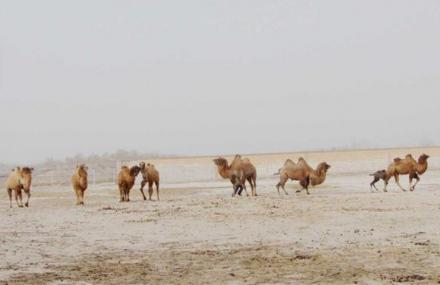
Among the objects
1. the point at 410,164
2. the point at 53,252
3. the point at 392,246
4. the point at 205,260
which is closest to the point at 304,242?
the point at 392,246

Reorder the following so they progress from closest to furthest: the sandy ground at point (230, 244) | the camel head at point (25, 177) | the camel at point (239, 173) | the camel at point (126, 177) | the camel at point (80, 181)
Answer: the sandy ground at point (230, 244)
the camel head at point (25, 177)
the camel at point (80, 181)
the camel at point (126, 177)
the camel at point (239, 173)

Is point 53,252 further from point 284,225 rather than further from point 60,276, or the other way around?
point 284,225

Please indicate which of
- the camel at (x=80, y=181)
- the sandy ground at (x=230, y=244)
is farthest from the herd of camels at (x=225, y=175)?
the sandy ground at (x=230, y=244)

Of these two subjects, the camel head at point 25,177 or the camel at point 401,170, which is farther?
the camel at point 401,170

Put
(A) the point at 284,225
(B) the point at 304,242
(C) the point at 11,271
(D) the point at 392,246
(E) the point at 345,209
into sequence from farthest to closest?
(E) the point at 345,209
(A) the point at 284,225
(B) the point at 304,242
(D) the point at 392,246
(C) the point at 11,271

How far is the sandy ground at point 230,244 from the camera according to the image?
9.03 metres

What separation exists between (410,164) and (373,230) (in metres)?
16.0

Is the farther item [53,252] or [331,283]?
[53,252]

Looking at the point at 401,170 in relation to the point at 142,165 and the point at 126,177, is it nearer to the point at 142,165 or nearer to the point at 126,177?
the point at 142,165

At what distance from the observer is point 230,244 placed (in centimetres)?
1211

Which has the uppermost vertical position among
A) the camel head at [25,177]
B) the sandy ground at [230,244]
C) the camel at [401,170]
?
the camel head at [25,177]

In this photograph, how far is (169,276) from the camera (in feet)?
29.7

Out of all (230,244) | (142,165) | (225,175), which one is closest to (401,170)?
(225,175)

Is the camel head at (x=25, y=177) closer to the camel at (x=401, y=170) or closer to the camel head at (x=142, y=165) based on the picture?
the camel head at (x=142, y=165)
